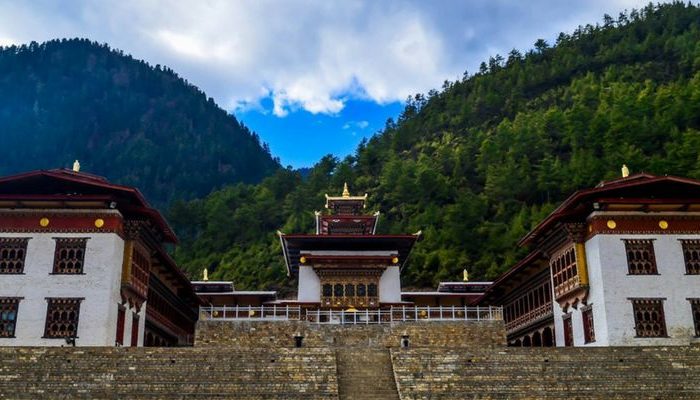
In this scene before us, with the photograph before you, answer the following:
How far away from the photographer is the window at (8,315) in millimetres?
26359

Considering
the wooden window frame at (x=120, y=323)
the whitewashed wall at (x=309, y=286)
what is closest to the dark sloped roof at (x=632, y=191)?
the whitewashed wall at (x=309, y=286)

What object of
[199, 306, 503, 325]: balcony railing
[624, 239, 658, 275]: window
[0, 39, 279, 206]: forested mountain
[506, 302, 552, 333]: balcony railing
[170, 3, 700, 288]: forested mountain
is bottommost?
[199, 306, 503, 325]: balcony railing

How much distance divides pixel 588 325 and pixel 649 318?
2691 mm

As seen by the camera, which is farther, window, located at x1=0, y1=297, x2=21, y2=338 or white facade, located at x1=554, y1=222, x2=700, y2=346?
white facade, located at x1=554, y1=222, x2=700, y2=346

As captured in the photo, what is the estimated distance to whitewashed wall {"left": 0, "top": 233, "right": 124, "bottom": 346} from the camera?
86.8 feet

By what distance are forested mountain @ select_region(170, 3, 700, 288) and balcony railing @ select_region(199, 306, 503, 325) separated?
30.9m

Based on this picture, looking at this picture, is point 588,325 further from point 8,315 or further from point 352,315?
point 8,315

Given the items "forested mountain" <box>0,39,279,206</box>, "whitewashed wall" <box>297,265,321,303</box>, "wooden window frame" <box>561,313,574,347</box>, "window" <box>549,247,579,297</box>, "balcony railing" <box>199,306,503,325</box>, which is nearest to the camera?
"window" <box>549,247,579,297</box>

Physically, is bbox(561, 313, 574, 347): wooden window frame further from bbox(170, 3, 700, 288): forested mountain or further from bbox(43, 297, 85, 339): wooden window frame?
bbox(170, 3, 700, 288): forested mountain

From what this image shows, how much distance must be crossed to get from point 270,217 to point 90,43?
135m

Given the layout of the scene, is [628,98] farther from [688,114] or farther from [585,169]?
[585,169]

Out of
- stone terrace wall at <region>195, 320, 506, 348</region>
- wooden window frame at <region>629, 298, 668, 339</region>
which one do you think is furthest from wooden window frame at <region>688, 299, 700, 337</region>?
stone terrace wall at <region>195, 320, 506, 348</region>

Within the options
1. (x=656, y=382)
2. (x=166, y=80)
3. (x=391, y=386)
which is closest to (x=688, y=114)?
(x=656, y=382)

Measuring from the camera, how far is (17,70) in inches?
7219
